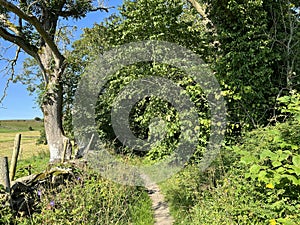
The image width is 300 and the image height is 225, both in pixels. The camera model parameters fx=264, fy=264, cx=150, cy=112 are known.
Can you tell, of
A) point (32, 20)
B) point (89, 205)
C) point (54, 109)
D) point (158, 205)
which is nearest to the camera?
point (89, 205)

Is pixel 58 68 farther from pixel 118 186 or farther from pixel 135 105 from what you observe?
pixel 118 186

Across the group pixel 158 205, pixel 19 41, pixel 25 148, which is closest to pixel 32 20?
pixel 19 41

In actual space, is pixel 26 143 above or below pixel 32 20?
below

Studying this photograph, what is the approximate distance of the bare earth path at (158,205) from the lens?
5.03m

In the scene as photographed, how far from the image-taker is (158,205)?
19.6ft

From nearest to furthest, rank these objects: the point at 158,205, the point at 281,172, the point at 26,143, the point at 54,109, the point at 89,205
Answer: the point at 281,172 < the point at 89,205 < the point at 158,205 < the point at 54,109 < the point at 26,143

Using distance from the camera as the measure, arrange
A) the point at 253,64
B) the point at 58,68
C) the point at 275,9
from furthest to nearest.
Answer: the point at 58,68, the point at 275,9, the point at 253,64

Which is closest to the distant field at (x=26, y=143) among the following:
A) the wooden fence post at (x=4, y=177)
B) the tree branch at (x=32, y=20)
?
the tree branch at (x=32, y=20)

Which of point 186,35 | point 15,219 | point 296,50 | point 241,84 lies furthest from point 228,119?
point 15,219

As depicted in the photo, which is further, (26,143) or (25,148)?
(26,143)

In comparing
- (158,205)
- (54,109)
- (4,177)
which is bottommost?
(158,205)

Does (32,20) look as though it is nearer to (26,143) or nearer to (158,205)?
(158,205)

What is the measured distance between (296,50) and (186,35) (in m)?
4.07

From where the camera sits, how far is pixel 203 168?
652 cm
